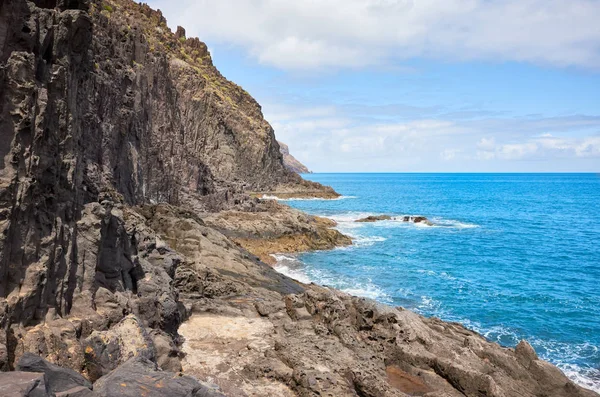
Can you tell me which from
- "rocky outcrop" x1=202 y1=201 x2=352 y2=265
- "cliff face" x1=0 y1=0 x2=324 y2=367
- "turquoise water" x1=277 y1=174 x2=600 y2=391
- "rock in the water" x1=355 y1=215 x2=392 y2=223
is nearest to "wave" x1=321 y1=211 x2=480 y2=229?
"turquoise water" x1=277 y1=174 x2=600 y2=391

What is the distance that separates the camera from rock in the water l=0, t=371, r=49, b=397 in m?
7.06

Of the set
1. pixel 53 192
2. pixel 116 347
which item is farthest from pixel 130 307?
pixel 53 192

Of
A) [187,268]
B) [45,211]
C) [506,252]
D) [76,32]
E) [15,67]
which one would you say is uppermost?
[76,32]

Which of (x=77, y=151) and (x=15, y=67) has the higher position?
(x=15, y=67)

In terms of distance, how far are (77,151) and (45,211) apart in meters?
2.61

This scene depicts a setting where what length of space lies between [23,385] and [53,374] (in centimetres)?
120

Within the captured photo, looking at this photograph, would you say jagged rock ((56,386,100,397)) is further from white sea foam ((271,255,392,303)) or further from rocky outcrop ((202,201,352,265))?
rocky outcrop ((202,201,352,265))

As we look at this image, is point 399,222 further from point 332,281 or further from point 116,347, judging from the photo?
point 116,347

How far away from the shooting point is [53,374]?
27.9 ft

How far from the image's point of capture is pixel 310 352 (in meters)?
15.1

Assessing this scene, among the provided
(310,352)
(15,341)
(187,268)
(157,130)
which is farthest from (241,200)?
(15,341)

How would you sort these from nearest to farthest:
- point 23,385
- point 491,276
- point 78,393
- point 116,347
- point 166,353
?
point 23,385
point 78,393
point 116,347
point 166,353
point 491,276

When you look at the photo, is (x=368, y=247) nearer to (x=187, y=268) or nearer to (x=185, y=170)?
(x=185, y=170)

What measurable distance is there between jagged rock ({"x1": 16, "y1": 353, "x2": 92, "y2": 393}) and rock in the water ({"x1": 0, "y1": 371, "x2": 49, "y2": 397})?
0.48 meters
